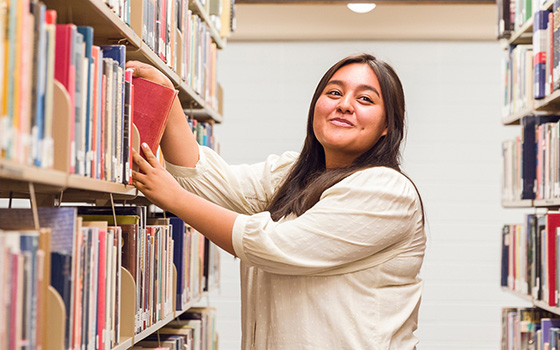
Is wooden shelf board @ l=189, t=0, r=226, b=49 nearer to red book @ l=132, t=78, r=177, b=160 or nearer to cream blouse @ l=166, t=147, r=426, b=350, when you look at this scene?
red book @ l=132, t=78, r=177, b=160

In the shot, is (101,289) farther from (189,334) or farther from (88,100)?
(189,334)

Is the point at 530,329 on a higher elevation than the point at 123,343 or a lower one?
lower

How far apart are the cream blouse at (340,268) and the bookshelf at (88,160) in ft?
1.04

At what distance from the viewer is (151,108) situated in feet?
5.02

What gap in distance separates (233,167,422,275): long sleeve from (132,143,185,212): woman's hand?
0.51 ft

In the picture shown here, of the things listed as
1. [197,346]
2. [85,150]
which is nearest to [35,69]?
[85,150]

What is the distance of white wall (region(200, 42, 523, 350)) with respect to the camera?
457 cm

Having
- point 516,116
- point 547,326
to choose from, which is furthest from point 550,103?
point 547,326

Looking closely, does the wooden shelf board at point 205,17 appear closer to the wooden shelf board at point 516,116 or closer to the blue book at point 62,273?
the wooden shelf board at point 516,116

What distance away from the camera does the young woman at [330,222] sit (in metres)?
1.46

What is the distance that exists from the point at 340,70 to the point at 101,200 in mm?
747

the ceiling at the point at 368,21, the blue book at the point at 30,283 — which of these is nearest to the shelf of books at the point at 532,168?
the ceiling at the point at 368,21

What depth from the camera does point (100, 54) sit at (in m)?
1.25

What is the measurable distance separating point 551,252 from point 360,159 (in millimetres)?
1191
